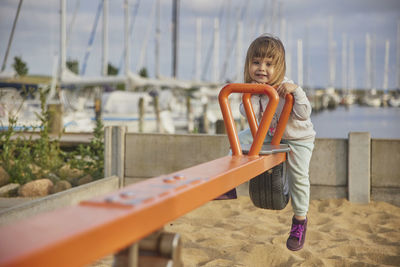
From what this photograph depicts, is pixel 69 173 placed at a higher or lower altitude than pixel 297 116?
lower

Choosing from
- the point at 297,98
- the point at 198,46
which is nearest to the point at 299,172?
the point at 297,98

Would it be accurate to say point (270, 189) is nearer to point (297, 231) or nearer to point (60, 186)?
point (297, 231)

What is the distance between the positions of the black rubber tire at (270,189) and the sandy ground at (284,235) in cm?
74

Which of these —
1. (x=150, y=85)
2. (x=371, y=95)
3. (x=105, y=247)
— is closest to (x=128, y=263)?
(x=105, y=247)

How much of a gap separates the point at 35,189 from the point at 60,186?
1.05 feet

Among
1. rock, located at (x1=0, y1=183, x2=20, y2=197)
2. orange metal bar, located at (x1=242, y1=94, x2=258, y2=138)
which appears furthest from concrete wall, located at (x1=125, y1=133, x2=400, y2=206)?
orange metal bar, located at (x1=242, y1=94, x2=258, y2=138)

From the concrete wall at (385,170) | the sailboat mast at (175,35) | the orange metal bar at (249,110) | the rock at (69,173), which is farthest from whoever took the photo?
the sailboat mast at (175,35)

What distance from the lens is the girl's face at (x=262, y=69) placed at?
338cm

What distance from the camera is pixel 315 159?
626 cm

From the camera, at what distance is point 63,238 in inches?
39.4

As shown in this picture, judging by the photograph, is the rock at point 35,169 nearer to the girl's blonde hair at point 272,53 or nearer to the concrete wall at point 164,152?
the concrete wall at point 164,152

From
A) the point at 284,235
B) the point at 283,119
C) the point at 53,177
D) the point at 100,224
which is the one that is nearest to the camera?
the point at 100,224

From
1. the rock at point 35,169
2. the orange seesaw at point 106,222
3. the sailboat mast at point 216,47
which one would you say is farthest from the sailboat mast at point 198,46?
the orange seesaw at point 106,222

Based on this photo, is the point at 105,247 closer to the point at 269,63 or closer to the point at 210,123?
the point at 269,63
